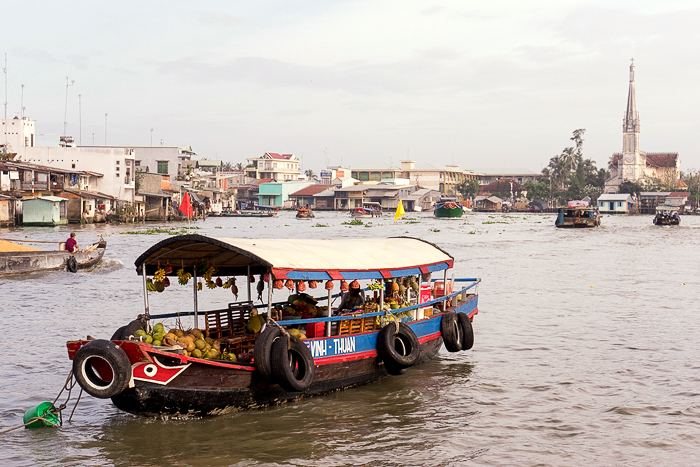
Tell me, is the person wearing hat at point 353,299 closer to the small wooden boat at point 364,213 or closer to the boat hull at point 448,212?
the small wooden boat at point 364,213

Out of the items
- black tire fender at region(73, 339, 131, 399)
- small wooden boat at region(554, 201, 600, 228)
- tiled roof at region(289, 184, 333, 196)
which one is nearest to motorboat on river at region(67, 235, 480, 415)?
black tire fender at region(73, 339, 131, 399)

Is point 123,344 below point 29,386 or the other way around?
the other way around

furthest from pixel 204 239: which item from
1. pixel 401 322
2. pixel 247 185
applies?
pixel 247 185

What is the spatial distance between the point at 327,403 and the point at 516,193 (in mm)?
111452

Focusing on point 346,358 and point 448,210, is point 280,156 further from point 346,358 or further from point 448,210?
point 346,358

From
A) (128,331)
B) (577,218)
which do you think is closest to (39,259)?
(128,331)

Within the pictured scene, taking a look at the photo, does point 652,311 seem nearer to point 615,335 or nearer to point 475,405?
point 615,335

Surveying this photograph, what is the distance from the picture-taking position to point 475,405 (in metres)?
10.0

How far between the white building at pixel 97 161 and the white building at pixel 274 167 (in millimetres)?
62407

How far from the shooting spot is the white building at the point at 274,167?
118m

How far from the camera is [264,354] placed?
8453 millimetres

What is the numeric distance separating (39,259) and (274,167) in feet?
318

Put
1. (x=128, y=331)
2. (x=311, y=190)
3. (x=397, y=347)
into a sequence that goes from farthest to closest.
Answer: (x=311, y=190) < (x=397, y=347) < (x=128, y=331)

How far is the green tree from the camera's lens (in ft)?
380
